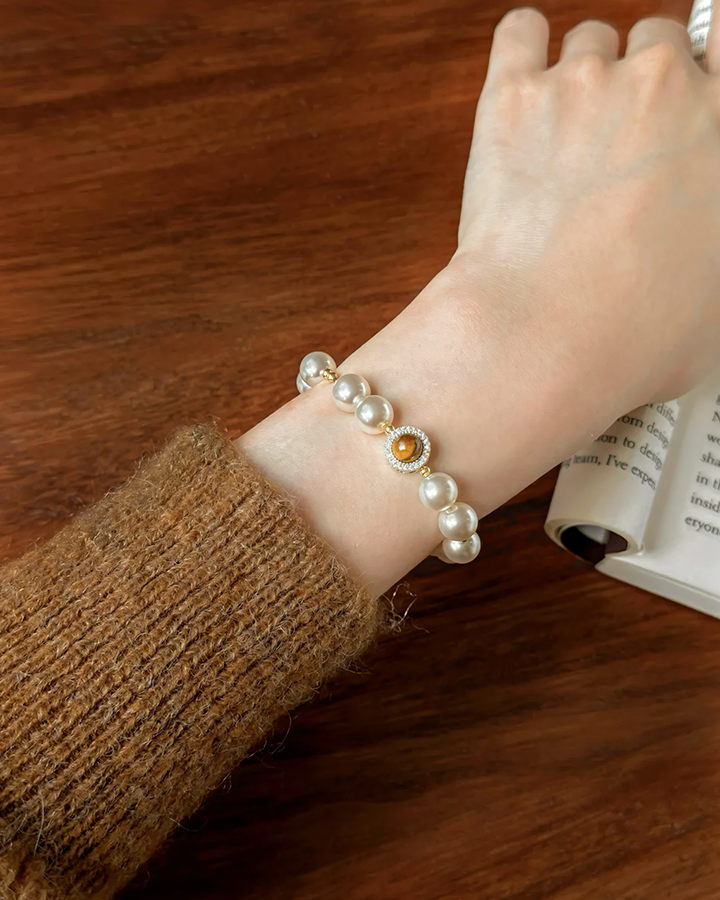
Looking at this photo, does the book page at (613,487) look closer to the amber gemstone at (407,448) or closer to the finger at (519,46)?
the amber gemstone at (407,448)

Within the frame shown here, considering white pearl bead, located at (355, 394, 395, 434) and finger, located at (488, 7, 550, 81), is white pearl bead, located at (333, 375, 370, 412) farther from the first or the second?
finger, located at (488, 7, 550, 81)

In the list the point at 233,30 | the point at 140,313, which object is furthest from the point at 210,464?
the point at 233,30

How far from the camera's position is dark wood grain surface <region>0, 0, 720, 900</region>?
44 centimetres

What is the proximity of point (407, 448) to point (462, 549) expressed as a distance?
0.07 m

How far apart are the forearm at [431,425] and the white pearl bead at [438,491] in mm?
10

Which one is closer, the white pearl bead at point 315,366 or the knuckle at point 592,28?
the white pearl bead at point 315,366

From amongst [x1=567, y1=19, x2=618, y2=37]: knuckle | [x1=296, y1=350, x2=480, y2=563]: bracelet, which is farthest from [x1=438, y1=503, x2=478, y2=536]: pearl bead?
[x1=567, y1=19, x2=618, y2=37]: knuckle

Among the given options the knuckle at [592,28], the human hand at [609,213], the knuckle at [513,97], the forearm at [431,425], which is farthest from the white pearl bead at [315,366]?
the knuckle at [592,28]

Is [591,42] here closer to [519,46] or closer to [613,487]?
[519,46]

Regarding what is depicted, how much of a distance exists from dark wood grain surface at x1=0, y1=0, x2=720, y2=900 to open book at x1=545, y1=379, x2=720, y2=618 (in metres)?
0.02

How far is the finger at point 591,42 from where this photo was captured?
1.73 ft

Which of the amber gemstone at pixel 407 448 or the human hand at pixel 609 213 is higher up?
the human hand at pixel 609 213

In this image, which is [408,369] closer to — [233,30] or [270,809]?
[270,809]

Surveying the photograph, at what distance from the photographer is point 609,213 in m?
0.45
